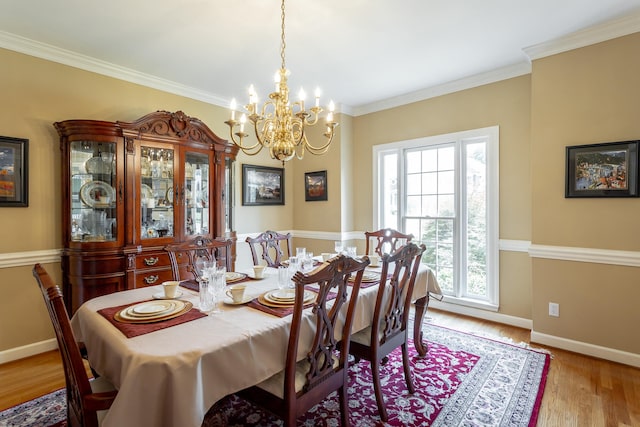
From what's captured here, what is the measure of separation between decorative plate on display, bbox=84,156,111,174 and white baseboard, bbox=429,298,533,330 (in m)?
3.85

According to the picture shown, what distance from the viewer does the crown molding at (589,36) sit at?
2.50 m

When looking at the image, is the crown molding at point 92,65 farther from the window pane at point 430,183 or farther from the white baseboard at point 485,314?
the white baseboard at point 485,314

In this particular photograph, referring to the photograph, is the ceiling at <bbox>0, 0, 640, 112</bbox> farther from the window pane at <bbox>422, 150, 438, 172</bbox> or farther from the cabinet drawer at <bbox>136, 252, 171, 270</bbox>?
the cabinet drawer at <bbox>136, 252, 171, 270</bbox>

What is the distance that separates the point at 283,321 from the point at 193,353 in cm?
43

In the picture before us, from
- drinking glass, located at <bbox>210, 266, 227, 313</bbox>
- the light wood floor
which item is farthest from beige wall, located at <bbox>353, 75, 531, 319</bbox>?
drinking glass, located at <bbox>210, 266, 227, 313</bbox>

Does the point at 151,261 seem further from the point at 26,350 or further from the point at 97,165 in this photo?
the point at 26,350

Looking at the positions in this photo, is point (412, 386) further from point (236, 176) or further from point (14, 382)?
point (236, 176)

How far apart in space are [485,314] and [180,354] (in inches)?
135

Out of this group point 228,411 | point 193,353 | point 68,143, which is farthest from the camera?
point 68,143

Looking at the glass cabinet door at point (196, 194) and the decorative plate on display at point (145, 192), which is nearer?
the decorative plate on display at point (145, 192)

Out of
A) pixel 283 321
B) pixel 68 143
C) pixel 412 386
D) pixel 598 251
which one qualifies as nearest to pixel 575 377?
pixel 598 251

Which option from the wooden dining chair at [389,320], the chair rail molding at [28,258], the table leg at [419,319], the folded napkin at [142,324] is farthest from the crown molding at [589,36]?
the chair rail molding at [28,258]

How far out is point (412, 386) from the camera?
223 cm

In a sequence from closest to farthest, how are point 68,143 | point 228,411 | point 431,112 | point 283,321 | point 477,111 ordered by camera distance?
1. point 283,321
2. point 228,411
3. point 68,143
4. point 477,111
5. point 431,112
